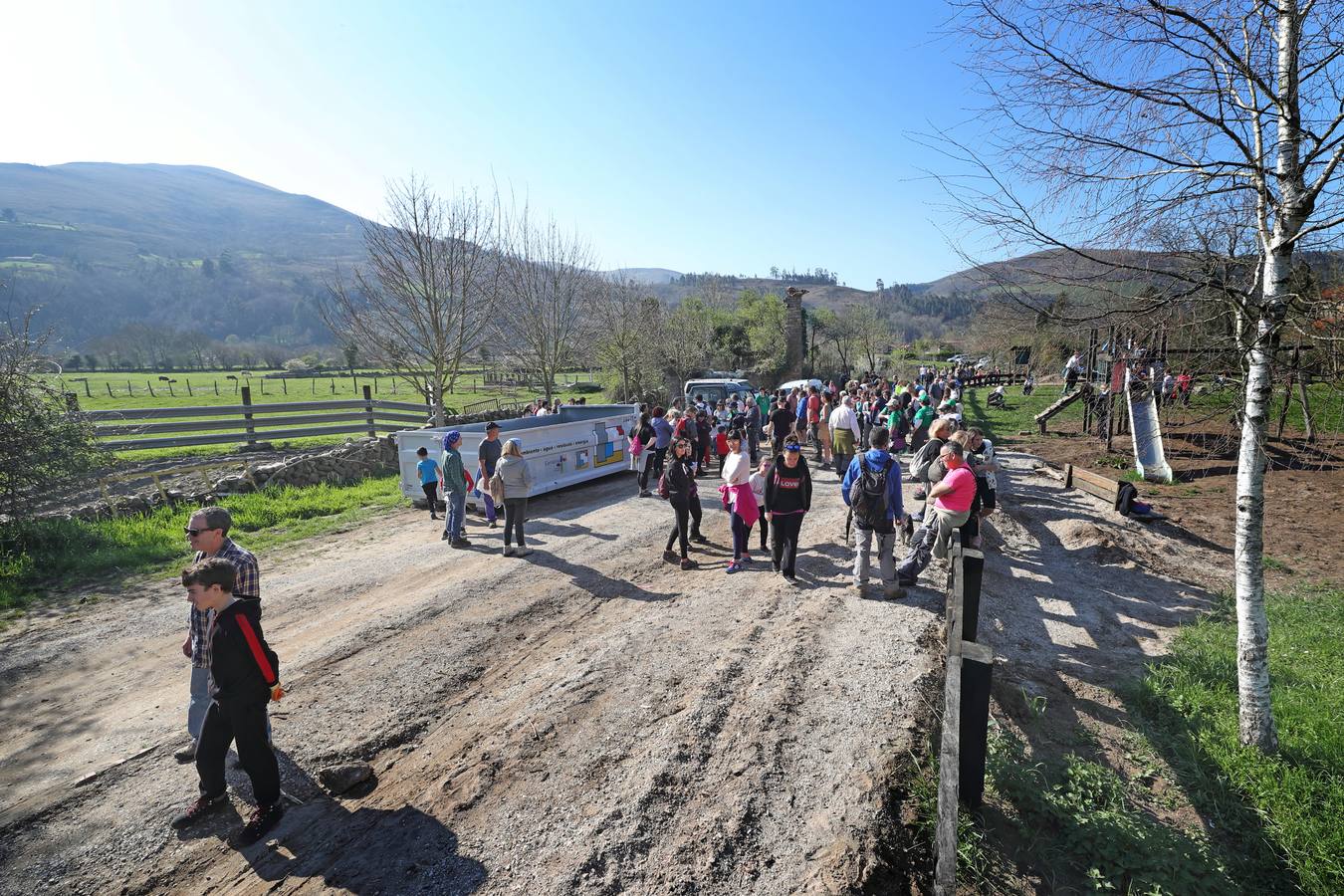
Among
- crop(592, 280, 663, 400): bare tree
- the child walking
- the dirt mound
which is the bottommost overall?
the dirt mound

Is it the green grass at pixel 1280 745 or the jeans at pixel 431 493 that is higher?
the jeans at pixel 431 493

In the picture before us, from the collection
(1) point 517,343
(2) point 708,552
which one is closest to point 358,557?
(2) point 708,552

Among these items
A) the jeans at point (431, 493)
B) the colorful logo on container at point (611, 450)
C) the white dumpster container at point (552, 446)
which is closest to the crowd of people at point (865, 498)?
the white dumpster container at point (552, 446)

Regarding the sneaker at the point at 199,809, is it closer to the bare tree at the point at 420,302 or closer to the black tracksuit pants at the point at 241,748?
the black tracksuit pants at the point at 241,748

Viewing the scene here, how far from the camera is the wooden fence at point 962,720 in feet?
8.55

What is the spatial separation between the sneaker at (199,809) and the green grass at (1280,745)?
617cm

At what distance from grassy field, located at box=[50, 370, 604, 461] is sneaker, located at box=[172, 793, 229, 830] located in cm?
1493

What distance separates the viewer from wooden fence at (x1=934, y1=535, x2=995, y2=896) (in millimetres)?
2607

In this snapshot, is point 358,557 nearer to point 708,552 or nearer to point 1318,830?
point 708,552

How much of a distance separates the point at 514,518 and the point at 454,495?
3.85 ft

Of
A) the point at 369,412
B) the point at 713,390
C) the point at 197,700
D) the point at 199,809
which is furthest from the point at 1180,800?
the point at 369,412

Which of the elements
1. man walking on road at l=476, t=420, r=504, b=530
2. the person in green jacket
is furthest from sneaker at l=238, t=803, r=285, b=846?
man walking on road at l=476, t=420, r=504, b=530

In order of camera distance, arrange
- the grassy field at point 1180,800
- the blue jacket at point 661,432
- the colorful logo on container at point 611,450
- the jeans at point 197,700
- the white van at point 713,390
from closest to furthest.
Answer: the grassy field at point 1180,800
the jeans at point 197,700
the blue jacket at point 661,432
the colorful logo on container at point 611,450
the white van at point 713,390

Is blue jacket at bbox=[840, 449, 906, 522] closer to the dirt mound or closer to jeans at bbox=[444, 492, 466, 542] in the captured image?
the dirt mound
